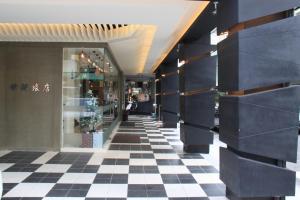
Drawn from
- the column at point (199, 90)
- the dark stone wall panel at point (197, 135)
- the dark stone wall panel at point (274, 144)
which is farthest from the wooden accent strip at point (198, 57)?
the dark stone wall panel at point (274, 144)

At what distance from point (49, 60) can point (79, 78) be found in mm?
815

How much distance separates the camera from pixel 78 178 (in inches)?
181

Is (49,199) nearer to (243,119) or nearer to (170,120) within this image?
(243,119)

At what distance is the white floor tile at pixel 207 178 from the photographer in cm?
456

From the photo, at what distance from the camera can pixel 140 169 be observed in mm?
5242

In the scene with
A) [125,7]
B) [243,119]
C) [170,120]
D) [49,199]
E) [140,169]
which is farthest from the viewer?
[170,120]

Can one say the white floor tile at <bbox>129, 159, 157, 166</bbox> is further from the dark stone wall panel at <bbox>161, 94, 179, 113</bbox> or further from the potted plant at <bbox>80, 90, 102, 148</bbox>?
the dark stone wall panel at <bbox>161, 94, 179, 113</bbox>

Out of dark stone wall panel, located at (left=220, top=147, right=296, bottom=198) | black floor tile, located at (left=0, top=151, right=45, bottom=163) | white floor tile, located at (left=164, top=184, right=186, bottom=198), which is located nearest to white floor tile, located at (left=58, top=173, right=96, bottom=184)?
white floor tile, located at (left=164, top=184, right=186, bottom=198)

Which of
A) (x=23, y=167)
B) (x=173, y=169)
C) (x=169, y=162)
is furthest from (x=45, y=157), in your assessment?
(x=173, y=169)

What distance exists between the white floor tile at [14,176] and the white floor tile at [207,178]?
2832 millimetres

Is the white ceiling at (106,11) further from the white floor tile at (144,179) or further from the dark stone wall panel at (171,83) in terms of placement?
the dark stone wall panel at (171,83)

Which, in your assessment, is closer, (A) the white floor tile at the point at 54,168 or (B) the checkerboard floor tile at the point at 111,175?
(B) the checkerboard floor tile at the point at 111,175

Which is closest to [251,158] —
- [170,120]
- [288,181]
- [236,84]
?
[288,181]

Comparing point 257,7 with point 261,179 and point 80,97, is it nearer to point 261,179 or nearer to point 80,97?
point 261,179
